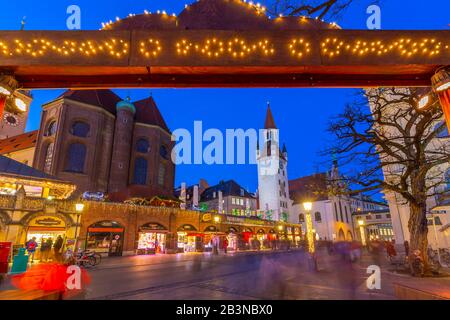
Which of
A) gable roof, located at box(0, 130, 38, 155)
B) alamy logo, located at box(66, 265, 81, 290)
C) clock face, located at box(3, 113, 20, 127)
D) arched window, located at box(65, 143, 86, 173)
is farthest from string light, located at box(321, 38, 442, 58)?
clock face, located at box(3, 113, 20, 127)

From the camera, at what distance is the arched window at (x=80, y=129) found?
33969mm

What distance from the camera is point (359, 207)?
3856 inches

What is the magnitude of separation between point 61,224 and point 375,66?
25.5 metres

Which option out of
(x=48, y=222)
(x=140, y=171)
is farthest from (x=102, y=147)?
(x=48, y=222)

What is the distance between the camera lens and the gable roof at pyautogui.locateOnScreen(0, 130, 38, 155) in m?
38.6

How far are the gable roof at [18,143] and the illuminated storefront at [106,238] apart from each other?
2225 centimetres

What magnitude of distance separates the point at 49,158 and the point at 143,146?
1209 centimetres

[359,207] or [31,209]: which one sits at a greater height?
[359,207]

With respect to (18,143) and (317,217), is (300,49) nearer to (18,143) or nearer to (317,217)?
(18,143)

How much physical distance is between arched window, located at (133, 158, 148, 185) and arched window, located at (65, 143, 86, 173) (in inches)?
274

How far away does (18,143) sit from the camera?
40.8 m

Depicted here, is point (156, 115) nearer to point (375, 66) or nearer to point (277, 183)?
point (277, 183)
